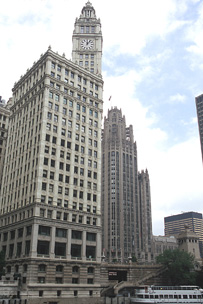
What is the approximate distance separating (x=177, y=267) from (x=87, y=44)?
268ft

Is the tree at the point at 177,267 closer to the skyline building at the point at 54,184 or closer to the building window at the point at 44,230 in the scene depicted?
the skyline building at the point at 54,184

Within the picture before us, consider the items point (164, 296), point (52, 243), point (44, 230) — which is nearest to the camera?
point (52, 243)

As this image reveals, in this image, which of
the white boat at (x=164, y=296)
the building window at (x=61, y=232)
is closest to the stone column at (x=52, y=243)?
the building window at (x=61, y=232)

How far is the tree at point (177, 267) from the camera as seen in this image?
301 feet

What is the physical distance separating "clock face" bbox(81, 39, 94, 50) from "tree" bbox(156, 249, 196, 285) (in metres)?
75.6

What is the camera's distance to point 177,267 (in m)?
91.4

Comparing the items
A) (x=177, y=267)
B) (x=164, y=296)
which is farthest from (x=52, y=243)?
(x=177, y=267)

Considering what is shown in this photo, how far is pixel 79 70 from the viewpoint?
322ft

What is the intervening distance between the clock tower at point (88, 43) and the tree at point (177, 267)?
64667 millimetres

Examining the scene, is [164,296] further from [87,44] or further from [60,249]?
[87,44]

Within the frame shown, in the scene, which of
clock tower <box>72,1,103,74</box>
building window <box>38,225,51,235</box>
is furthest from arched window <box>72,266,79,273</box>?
clock tower <box>72,1,103,74</box>

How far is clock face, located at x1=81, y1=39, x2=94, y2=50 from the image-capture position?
380 feet

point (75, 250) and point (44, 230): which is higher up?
point (44, 230)

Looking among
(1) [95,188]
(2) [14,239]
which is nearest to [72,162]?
(1) [95,188]
